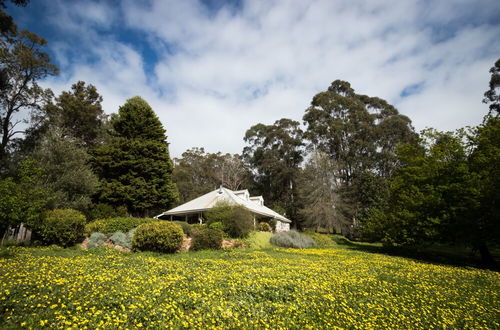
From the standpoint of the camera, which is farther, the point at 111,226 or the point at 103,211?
the point at 103,211

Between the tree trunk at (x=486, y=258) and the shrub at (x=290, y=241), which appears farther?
the shrub at (x=290, y=241)

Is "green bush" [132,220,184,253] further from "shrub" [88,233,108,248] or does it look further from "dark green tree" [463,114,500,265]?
"dark green tree" [463,114,500,265]

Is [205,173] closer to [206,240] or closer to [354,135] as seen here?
[354,135]

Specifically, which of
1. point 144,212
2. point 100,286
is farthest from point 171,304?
point 144,212

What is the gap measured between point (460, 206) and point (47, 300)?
1993 centimetres

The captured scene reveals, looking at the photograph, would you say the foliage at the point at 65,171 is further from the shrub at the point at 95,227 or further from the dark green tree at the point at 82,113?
the dark green tree at the point at 82,113

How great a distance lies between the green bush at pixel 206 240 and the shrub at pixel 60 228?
6.17m

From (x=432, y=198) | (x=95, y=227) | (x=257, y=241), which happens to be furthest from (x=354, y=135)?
(x=95, y=227)

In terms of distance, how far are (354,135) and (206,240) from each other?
1324 inches

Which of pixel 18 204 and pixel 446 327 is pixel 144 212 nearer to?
pixel 18 204

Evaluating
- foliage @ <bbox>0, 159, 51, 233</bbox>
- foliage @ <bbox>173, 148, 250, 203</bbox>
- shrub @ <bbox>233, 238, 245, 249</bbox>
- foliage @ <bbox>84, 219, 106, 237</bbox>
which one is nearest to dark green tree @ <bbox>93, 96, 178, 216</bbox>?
foliage @ <bbox>84, 219, 106, 237</bbox>

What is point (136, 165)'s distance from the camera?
23344mm

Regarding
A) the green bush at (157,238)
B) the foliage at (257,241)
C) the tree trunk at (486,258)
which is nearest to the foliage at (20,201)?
the green bush at (157,238)

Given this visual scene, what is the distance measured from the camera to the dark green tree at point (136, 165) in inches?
891
